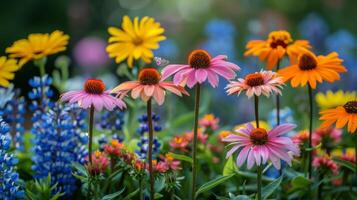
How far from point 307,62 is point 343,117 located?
0.21 meters

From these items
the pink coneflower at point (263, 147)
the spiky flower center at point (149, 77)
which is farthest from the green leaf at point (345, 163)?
the spiky flower center at point (149, 77)

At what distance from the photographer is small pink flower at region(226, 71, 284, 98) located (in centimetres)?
164

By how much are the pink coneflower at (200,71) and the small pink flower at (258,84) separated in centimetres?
6

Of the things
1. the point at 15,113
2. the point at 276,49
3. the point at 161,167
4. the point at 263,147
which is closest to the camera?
the point at 263,147

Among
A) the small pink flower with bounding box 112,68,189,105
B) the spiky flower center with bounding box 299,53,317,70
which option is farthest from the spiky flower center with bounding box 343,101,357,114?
the small pink flower with bounding box 112,68,189,105

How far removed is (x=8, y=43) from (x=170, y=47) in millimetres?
3066

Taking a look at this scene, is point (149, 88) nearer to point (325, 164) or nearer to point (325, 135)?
point (325, 164)

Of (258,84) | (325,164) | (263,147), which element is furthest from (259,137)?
(325,164)

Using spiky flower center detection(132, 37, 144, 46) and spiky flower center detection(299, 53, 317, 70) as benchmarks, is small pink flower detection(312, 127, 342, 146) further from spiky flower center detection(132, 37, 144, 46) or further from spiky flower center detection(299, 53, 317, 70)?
spiky flower center detection(132, 37, 144, 46)

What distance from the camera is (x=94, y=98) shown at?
5.42 ft

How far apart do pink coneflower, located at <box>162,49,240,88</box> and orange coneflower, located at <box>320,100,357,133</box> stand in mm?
334

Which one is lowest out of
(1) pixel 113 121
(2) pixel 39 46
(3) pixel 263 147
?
(3) pixel 263 147

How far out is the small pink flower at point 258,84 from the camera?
1637 millimetres

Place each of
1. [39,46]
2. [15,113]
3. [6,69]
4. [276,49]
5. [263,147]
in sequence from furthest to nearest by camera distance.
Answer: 1. [15,113]
2. [39,46]
3. [276,49]
4. [6,69]
5. [263,147]
